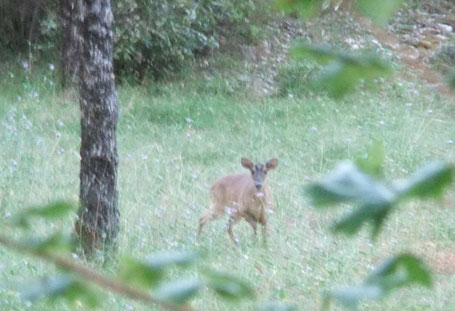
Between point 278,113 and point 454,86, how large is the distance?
12.3 metres

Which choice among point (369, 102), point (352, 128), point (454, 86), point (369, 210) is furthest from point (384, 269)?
point (369, 102)

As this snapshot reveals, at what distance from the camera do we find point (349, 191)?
1.15 m

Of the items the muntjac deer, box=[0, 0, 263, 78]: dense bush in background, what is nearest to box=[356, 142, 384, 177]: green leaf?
the muntjac deer

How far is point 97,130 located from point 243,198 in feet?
6.59

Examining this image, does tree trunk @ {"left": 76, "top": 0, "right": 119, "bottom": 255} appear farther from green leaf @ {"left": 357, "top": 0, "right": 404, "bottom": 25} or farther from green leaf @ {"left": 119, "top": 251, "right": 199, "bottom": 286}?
green leaf @ {"left": 357, "top": 0, "right": 404, "bottom": 25}

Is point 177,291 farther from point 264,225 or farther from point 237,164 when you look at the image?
point 237,164

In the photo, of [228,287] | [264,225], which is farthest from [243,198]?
[228,287]

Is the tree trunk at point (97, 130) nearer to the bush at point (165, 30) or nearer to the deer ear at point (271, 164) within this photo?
the deer ear at point (271, 164)

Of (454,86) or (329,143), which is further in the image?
(329,143)

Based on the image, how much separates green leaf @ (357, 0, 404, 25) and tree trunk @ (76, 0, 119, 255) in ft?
18.4

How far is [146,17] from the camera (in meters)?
14.7

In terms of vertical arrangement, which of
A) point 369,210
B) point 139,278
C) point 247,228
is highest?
point 369,210

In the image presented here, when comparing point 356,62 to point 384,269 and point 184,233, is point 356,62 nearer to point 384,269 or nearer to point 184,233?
point 384,269

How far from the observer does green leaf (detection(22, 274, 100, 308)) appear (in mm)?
1291
